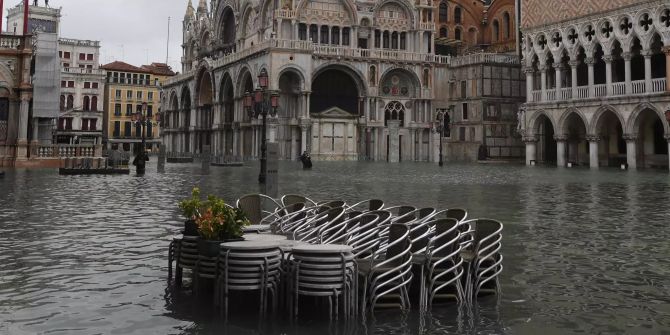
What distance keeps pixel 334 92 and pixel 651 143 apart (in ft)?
87.2

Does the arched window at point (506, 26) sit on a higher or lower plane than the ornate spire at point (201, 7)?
lower

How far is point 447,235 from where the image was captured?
6.73m

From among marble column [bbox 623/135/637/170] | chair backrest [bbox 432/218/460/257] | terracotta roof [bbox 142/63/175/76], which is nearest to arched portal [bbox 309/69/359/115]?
marble column [bbox 623/135/637/170]

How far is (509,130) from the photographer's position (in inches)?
2136

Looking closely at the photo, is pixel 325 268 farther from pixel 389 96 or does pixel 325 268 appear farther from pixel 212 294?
pixel 389 96

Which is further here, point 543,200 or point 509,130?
point 509,130

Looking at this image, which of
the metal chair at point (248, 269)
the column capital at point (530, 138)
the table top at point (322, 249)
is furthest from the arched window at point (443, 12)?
the metal chair at point (248, 269)

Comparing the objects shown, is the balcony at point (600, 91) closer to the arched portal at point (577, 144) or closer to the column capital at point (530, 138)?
the column capital at point (530, 138)

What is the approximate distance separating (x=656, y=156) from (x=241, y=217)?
42183 mm

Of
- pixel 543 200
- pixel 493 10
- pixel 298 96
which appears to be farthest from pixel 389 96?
pixel 543 200

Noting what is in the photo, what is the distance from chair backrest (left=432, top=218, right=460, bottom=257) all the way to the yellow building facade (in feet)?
305

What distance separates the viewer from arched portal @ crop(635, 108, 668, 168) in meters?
40.9

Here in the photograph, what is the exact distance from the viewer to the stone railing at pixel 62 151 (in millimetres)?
34062

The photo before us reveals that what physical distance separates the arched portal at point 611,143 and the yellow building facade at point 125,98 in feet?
232
